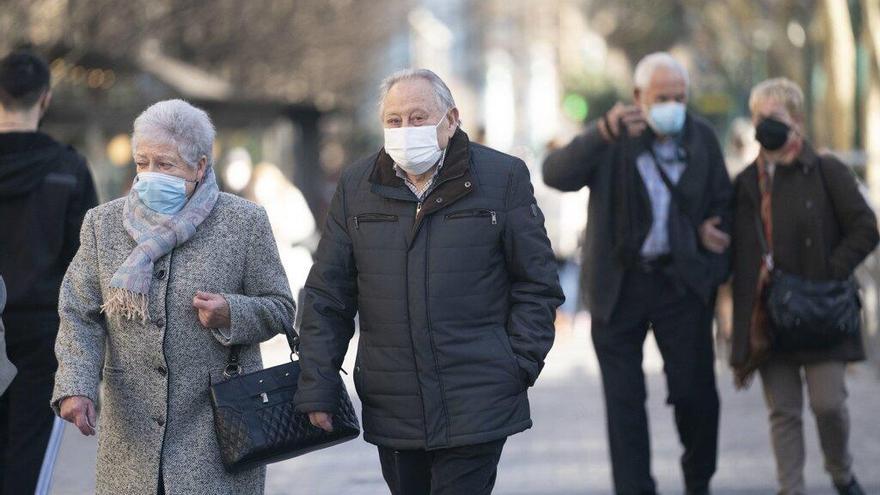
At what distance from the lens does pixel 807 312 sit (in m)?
7.19

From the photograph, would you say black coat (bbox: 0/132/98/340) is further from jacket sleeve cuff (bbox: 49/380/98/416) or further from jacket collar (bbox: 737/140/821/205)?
jacket collar (bbox: 737/140/821/205)

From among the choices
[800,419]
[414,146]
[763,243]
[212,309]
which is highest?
[414,146]

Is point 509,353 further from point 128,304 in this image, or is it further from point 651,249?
point 651,249

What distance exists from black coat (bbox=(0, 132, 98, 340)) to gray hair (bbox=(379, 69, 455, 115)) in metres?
1.88

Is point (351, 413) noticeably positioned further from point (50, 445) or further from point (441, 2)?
point (441, 2)


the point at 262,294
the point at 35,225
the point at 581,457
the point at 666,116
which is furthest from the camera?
the point at 581,457

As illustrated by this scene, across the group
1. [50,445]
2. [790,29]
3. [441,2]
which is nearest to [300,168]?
[790,29]

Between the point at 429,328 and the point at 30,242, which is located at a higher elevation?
the point at 30,242

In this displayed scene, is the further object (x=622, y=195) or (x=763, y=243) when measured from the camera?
(x=763, y=243)

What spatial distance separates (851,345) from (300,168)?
71.6 feet

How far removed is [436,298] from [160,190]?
0.86 meters

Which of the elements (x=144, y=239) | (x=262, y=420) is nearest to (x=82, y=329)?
(x=144, y=239)

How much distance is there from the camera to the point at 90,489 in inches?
339

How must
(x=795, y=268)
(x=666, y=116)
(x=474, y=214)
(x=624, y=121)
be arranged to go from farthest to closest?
(x=795, y=268), (x=666, y=116), (x=624, y=121), (x=474, y=214)
